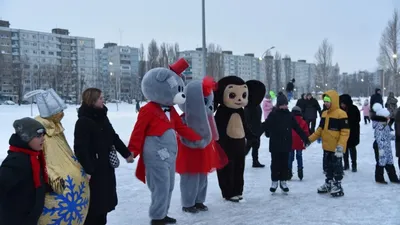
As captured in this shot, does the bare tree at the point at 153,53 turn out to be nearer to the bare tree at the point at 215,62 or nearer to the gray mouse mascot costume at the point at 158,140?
the bare tree at the point at 215,62

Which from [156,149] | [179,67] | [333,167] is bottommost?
[333,167]

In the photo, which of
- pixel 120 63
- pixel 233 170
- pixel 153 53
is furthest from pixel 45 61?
pixel 233 170

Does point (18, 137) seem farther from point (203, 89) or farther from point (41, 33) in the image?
point (41, 33)

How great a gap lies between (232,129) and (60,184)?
10.9ft

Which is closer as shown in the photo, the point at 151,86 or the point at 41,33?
the point at 151,86

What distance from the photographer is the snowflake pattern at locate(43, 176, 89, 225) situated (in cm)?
392

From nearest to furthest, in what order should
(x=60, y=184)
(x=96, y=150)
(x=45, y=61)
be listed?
(x=60, y=184) < (x=96, y=150) < (x=45, y=61)

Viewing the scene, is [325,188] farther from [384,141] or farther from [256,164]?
[256,164]

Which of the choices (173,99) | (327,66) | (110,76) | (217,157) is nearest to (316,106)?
(217,157)

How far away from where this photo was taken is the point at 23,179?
3373 millimetres

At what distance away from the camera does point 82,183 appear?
14.1 feet

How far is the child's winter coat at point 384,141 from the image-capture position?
302 inches

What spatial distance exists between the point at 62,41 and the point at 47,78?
86.1 ft

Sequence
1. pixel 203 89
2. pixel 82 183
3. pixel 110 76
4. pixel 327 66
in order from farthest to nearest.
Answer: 1. pixel 110 76
2. pixel 327 66
3. pixel 203 89
4. pixel 82 183
